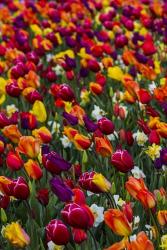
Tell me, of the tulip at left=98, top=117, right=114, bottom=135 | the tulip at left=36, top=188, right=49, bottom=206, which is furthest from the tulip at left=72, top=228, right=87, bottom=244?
the tulip at left=98, top=117, right=114, bottom=135

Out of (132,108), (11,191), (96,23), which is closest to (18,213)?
(11,191)

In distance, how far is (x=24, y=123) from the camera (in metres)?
3.95

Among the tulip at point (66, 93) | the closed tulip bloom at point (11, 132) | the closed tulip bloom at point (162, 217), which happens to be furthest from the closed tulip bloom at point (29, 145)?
the closed tulip bloom at point (162, 217)

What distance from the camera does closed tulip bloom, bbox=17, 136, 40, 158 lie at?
338cm

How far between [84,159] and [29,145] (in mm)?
528

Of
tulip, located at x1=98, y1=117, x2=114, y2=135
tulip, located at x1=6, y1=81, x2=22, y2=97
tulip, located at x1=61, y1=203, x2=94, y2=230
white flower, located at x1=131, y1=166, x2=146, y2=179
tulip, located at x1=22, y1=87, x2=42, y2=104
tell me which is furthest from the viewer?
tulip, located at x1=6, y1=81, x2=22, y2=97

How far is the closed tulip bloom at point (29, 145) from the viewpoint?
338cm

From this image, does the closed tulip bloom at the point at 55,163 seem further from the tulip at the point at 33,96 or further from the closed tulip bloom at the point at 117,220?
the tulip at the point at 33,96

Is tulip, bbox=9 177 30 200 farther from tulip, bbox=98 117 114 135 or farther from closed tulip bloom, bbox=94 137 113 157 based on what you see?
tulip, bbox=98 117 114 135

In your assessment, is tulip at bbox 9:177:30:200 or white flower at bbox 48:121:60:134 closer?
tulip at bbox 9:177:30:200

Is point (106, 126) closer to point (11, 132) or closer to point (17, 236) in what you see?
point (11, 132)

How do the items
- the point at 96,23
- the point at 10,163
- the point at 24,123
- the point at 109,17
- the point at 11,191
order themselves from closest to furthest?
1. the point at 11,191
2. the point at 10,163
3. the point at 24,123
4. the point at 109,17
5. the point at 96,23

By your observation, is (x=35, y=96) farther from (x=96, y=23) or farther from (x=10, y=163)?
(x=96, y=23)

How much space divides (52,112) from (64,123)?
0.67 metres
